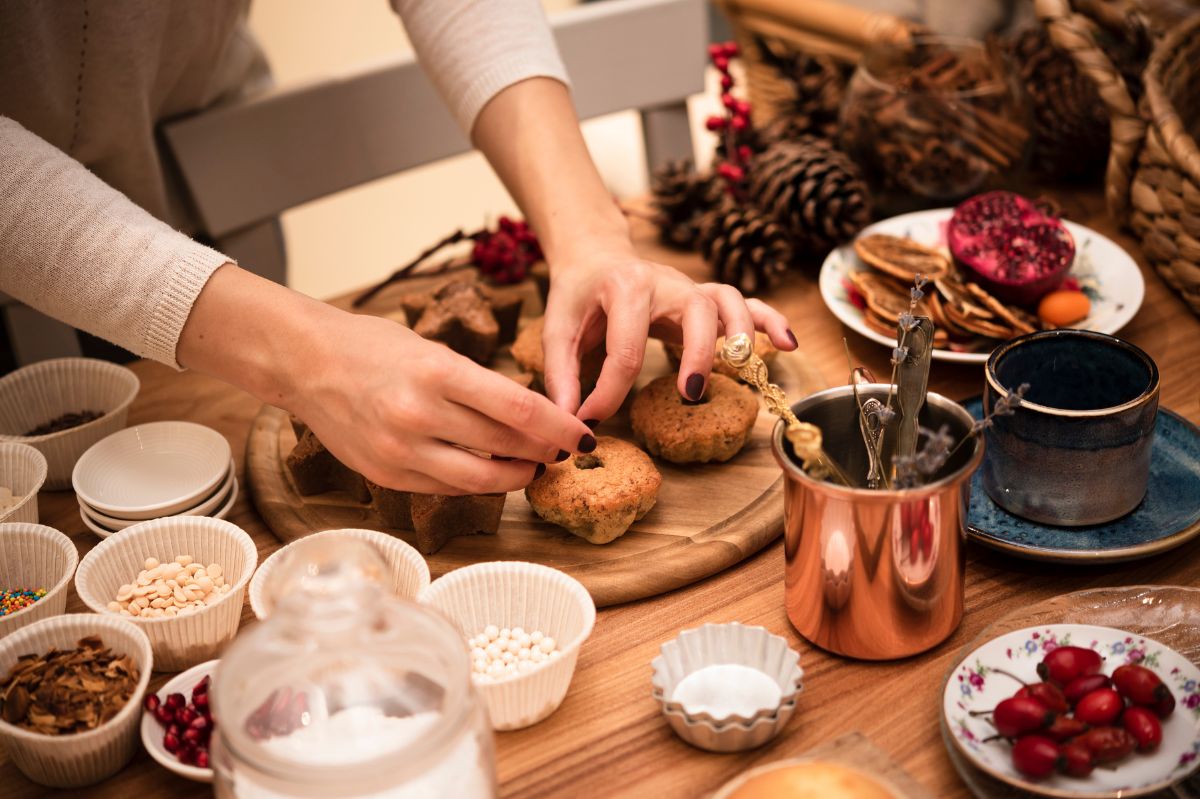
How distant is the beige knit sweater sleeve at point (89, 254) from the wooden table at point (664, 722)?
0.24 m

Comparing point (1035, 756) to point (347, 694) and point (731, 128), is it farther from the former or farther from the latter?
point (731, 128)

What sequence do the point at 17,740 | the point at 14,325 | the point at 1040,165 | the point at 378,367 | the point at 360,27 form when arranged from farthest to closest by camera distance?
the point at 360,27 → the point at 1040,165 → the point at 14,325 → the point at 378,367 → the point at 17,740

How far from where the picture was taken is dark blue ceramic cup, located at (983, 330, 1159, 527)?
92 centimetres

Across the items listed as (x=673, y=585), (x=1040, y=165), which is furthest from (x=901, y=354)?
(x=1040, y=165)

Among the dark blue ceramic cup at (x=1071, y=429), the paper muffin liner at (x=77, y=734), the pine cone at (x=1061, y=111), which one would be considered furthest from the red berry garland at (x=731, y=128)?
the paper muffin liner at (x=77, y=734)

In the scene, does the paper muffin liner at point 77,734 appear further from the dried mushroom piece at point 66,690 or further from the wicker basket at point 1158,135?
the wicker basket at point 1158,135

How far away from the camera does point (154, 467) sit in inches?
46.2

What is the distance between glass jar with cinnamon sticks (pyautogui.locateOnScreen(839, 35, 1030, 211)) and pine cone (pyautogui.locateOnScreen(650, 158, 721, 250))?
21 cm

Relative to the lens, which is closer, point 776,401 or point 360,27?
point 776,401

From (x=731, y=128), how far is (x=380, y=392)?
2.78 ft

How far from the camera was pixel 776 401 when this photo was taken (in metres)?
0.90

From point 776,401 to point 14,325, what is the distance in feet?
3.75

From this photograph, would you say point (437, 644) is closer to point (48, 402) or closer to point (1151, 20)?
point (48, 402)

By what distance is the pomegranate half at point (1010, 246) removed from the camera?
130cm
